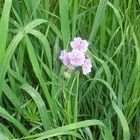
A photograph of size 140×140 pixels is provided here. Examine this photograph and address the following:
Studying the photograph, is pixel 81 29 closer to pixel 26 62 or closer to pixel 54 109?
pixel 26 62

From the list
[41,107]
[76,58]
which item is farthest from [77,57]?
[41,107]

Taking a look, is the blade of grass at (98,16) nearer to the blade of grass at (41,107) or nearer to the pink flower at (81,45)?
the pink flower at (81,45)

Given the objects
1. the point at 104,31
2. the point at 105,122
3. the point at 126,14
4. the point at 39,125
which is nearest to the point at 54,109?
the point at 39,125

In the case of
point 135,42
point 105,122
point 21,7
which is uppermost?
point 21,7

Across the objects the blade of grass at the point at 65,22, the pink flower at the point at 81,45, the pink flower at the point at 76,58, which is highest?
the blade of grass at the point at 65,22

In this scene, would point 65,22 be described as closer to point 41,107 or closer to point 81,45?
point 81,45

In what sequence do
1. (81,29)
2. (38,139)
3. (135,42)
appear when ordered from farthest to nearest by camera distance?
1. (81,29)
2. (135,42)
3. (38,139)

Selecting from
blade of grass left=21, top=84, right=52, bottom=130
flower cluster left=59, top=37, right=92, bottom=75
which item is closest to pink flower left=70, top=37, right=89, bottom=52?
flower cluster left=59, top=37, right=92, bottom=75

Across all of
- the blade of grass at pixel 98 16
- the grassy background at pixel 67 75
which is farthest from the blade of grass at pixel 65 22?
the blade of grass at pixel 98 16
